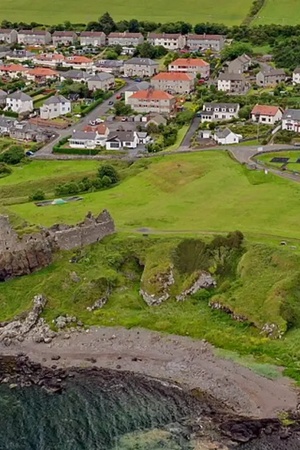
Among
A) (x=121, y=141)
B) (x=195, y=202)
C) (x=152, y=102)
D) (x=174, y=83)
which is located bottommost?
(x=195, y=202)

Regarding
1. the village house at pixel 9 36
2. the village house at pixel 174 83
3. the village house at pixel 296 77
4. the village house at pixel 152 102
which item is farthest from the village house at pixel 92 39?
the village house at pixel 296 77

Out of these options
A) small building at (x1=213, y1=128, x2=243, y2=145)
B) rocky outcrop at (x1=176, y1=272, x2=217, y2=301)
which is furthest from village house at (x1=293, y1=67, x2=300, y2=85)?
rocky outcrop at (x1=176, y1=272, x2=217, y2=301)

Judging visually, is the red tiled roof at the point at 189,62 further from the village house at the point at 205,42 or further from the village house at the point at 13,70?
the village house at the point at 13,70

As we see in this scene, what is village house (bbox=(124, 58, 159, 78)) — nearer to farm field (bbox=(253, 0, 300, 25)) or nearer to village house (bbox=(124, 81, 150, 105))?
village house (bbox=(124, 81, 150, 105))

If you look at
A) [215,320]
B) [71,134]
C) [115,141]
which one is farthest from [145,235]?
[71,134]

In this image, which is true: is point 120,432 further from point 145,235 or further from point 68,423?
point 145,235

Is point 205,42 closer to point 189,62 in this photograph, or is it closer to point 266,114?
point 189,62

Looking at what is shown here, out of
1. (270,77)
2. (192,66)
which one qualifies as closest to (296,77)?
(270,77)
